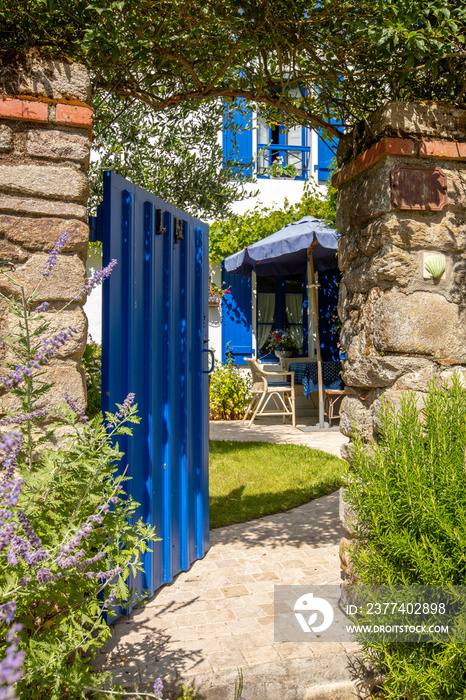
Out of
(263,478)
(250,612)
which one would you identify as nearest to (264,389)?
(263,478)

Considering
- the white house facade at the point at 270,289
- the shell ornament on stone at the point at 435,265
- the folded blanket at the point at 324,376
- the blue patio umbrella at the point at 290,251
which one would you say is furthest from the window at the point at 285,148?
the shell ornament on stone at the point at 435,265

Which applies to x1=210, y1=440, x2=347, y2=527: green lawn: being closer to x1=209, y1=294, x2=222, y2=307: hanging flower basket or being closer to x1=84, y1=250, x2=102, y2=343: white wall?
x1=209, y1=294, x2=222, y2=307: hanging flower basket

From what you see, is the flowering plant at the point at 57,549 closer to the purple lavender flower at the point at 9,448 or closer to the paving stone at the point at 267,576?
the purple lavender flower at the point at 9,448

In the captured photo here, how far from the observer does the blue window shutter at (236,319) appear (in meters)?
9.45

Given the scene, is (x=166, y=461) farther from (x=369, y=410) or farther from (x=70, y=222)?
(x=70, y=222)

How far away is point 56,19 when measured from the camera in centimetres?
235

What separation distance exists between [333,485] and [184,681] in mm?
3270

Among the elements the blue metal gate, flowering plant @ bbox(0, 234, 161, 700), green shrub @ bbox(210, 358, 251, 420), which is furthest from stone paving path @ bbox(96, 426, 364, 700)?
green shrub @ bbox(210, 358, 251, 420)

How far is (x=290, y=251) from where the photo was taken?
7.50 meters

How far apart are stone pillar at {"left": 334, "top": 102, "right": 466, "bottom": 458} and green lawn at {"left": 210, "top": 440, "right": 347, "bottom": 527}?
1783mm

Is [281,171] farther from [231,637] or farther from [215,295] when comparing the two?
[231,637]

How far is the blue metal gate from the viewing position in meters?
2.63

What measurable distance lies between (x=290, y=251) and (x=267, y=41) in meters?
5.00

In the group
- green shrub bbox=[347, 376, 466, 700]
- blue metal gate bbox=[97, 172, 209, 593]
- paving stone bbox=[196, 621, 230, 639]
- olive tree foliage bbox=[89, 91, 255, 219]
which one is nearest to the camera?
green shrub bbox=[347, 376, 466, 700]
